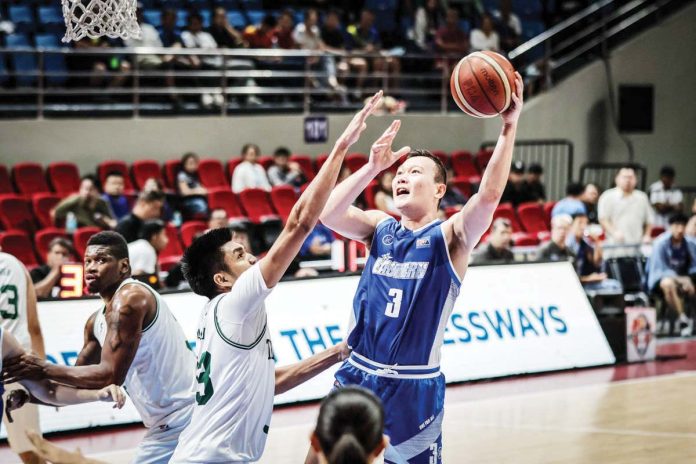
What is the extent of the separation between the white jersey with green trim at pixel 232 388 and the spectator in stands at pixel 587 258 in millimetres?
7610

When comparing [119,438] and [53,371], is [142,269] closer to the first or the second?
[119,438]

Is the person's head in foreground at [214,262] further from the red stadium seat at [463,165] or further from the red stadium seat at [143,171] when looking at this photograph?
the red stadium seat at [463,165]

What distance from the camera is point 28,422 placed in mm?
6781

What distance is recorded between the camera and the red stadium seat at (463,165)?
16328mm

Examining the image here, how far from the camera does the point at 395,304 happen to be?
4.89 metres

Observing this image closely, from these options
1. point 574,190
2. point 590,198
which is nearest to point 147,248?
point 574,190

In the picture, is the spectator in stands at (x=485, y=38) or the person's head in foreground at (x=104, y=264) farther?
the spectator in stands at (x=485, y=38)

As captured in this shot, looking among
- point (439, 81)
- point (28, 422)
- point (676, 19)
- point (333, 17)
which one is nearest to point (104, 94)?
point (333, 17)

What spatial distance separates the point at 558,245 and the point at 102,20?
21.0 ft

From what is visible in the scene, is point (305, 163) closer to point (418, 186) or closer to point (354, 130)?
point (418, 186)

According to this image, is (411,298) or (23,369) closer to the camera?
(23,369)

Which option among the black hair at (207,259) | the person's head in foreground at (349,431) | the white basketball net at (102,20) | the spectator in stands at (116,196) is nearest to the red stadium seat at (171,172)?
the spectator in stands at (116,196)

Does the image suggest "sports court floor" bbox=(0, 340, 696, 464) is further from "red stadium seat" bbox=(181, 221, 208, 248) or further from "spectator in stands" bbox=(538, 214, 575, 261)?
"red stadium seat" bbox=(181, 221, 208, 248)

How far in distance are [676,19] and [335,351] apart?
15601 millimetres
